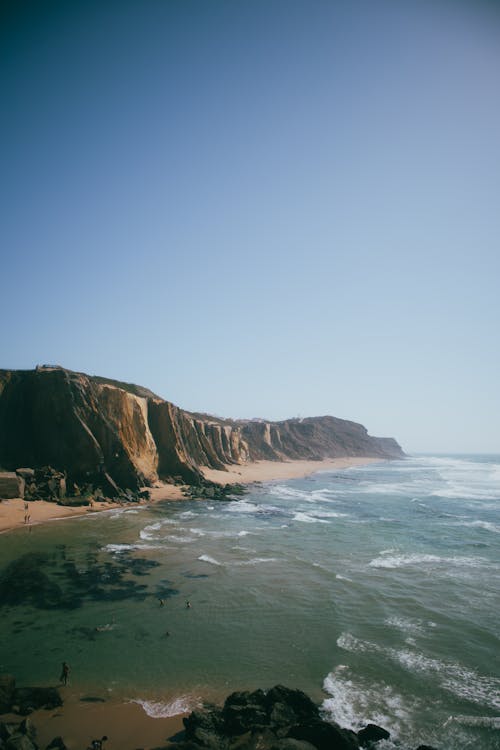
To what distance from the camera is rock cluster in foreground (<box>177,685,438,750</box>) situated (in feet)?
28.7

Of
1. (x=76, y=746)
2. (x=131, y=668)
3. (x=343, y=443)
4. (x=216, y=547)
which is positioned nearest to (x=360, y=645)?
(x=131, y=668)

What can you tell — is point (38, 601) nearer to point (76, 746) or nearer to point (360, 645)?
point (76, 746)

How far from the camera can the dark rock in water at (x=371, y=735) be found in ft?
31.2

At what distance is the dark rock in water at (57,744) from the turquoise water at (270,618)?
227 centimetres

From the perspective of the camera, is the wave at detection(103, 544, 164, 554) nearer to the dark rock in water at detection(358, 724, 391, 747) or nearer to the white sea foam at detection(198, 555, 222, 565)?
the white sea foam at detection(198, 555, 222, 565)

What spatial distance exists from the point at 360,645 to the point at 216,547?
41.8 feet

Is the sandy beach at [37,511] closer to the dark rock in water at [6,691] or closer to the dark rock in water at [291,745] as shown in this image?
the dark rock in water at [6,691]

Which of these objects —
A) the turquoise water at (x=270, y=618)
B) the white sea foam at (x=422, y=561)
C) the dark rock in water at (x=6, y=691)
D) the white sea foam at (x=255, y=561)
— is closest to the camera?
the dark rock in water at (x=6, y=691)

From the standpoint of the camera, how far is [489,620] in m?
16.0

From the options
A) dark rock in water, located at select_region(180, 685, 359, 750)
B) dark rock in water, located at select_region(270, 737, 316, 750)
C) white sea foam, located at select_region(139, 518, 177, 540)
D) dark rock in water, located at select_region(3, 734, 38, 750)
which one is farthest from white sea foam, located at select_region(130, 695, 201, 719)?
white sea foam, located at select_region(139, 518, 177, 540)

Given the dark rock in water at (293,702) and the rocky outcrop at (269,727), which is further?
the dark rock in water at (293,702)

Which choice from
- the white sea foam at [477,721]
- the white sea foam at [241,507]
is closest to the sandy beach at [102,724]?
the white sea foam at [477,721]

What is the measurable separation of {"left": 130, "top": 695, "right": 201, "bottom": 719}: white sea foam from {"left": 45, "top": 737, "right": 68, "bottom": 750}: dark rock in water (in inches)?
90.3

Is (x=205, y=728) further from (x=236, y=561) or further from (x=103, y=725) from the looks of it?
(x=236, y=561)
